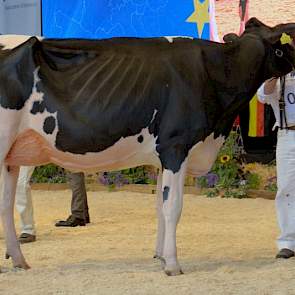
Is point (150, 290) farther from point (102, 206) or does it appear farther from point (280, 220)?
point (102, 206)

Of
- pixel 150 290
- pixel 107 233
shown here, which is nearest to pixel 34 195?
pixel 107 233

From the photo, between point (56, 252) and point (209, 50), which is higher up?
point (209, 50)

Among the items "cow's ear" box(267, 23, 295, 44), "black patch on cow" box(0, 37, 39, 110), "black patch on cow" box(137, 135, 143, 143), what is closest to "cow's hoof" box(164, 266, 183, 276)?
"black patch on cow" box(137, 135, 143, 143)

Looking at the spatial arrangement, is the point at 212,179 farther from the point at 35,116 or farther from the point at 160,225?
the point at 35,116

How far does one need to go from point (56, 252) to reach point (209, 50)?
81.0 inches

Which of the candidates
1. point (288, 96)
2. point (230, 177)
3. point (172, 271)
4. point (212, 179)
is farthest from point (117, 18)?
point (172, 271)

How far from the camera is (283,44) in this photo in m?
5.29

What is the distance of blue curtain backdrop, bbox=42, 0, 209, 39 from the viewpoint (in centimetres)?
993

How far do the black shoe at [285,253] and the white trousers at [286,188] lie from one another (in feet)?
0.13

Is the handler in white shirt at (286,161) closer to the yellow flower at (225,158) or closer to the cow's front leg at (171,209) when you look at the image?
the cow's front leg at (171,209)

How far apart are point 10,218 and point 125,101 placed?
3.88 ft

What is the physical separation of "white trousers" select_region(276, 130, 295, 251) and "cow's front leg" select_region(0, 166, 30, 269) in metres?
1.92

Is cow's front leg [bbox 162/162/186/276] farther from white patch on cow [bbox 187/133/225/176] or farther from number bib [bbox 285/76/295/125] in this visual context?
number bib [bbox 285/76/295/125]

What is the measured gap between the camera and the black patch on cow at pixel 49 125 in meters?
5.05
